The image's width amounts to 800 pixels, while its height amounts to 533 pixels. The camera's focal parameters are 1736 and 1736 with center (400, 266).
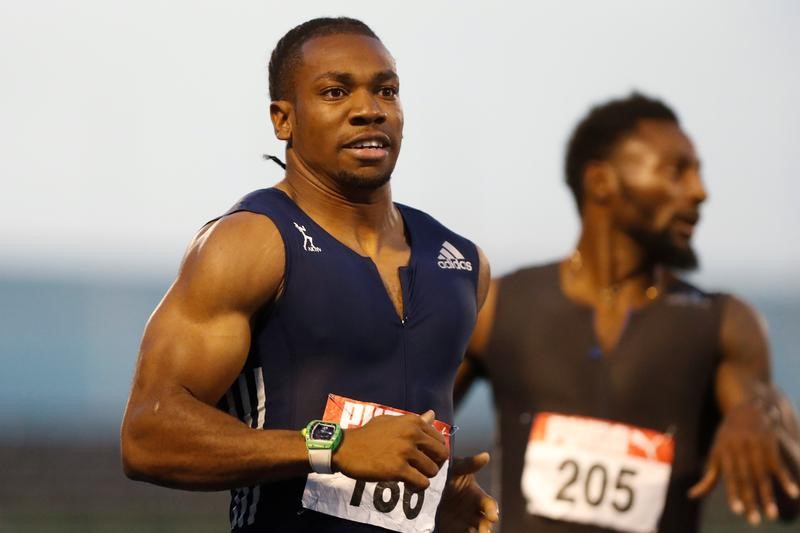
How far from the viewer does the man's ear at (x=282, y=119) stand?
5184 millimetres

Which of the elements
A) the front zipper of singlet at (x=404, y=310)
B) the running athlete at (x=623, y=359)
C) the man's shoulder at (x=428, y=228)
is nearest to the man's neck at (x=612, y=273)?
the running athlete at (x=623, y=359)

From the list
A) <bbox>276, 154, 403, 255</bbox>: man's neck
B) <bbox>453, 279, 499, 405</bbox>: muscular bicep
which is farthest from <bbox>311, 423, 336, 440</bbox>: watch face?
<bbox>453, 279, 499, 405</bbox>: muscular bicep

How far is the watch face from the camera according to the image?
4.54 metres

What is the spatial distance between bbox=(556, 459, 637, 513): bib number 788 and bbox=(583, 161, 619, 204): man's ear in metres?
1.37

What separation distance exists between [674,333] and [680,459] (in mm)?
575

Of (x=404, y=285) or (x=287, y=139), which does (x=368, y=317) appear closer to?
(x=404, y=285)

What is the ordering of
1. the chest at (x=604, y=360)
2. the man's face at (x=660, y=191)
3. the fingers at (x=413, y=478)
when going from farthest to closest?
1. the man's face at (x=660, y=191)
2. the chest at (x=604, y=360)
3. the fingers at (x=413, y=478)

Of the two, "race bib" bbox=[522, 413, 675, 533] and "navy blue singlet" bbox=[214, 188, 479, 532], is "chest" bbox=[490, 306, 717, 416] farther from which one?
"navy blue singlet" bbox=[214, 188, 479, 532]

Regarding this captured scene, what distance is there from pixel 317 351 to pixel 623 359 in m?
2.78

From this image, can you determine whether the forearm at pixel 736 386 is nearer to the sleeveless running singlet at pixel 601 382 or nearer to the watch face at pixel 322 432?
the sleeveless running singlet at pixel 601 382

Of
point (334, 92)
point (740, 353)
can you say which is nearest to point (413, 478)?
point (334, 92)

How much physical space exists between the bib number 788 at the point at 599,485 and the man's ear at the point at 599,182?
1.37 metres

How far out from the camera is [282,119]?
17.1ft

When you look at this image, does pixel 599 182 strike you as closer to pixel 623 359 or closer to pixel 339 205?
pixel 623 359
